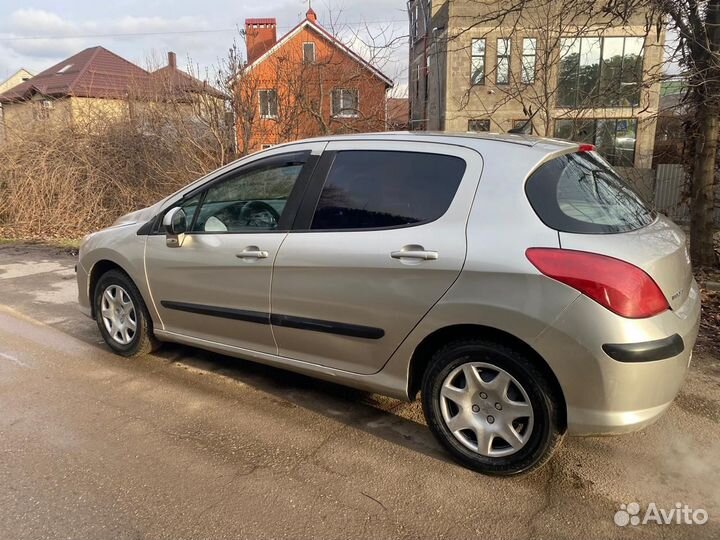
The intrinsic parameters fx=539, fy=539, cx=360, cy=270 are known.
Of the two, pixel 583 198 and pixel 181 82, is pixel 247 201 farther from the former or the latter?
pixel 181 82

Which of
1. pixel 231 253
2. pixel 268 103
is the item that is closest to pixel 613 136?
pixel 268 103

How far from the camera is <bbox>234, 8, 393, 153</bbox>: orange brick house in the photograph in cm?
1054

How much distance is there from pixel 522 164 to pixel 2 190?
1284 centimetres

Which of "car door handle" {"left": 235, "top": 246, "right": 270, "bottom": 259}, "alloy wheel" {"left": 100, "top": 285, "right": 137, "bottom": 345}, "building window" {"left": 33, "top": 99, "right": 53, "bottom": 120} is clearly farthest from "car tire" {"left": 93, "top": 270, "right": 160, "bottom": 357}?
"building window" {"left": 33, "top": 99, "right": 53, "bottom": 120}

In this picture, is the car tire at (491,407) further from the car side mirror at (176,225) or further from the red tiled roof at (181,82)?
the red tiled roof at (181,82)

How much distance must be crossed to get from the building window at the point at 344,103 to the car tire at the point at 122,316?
307 inches

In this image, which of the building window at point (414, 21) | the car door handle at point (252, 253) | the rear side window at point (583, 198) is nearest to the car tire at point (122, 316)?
the car door handle at point (252, 253)

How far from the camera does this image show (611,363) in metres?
2.39

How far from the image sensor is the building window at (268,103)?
427 inches

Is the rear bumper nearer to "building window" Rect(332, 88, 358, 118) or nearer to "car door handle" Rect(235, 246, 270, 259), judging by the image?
"car door handle" Rect(235, 246, 270, 259)

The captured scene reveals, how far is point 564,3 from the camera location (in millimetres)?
6633

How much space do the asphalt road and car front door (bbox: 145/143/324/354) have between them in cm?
50

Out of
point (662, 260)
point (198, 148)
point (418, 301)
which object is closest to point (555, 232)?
point (662, 260)

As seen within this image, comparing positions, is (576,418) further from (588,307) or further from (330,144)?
(330,144)
